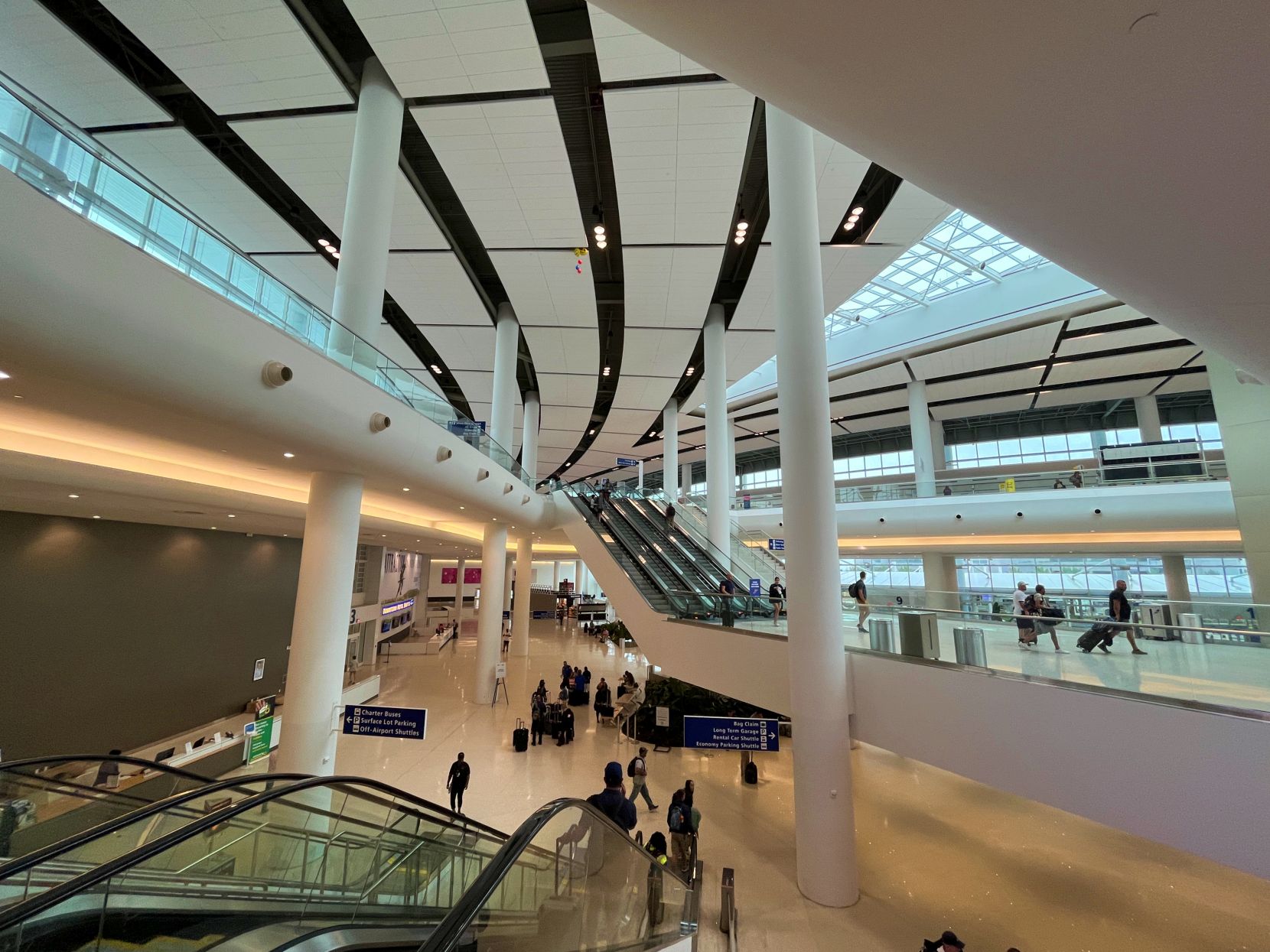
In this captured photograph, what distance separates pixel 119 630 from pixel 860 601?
46.2 feet

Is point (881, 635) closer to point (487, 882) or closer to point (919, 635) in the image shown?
point (919, 635)

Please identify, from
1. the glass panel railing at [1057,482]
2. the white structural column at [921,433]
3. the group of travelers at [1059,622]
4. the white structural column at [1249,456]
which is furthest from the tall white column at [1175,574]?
the group of travelers at [1059,622]

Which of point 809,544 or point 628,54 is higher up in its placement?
point 628,54

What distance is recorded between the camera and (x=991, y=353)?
63.2 feet

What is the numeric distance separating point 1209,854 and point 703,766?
8.41m

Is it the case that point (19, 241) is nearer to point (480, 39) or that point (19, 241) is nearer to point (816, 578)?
point (480, 39)

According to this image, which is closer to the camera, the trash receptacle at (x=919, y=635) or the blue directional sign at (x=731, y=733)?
the trash receptacle at (x=919, y=635)

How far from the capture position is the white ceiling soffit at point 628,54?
7.05m

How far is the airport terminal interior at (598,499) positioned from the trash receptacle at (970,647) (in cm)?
4

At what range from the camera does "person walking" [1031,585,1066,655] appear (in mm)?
5527

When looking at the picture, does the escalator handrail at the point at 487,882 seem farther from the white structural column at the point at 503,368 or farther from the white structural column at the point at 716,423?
the white structural column at the point at 503,368

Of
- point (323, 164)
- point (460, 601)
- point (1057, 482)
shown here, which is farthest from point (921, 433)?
point (460, 601)

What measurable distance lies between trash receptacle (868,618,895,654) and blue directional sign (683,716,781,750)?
1.68 m

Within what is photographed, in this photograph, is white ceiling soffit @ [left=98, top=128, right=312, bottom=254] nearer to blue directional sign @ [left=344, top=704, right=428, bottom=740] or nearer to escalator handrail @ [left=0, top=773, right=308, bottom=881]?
blue directional sign @ [left=344, top=704, right=428, bottom=740]
